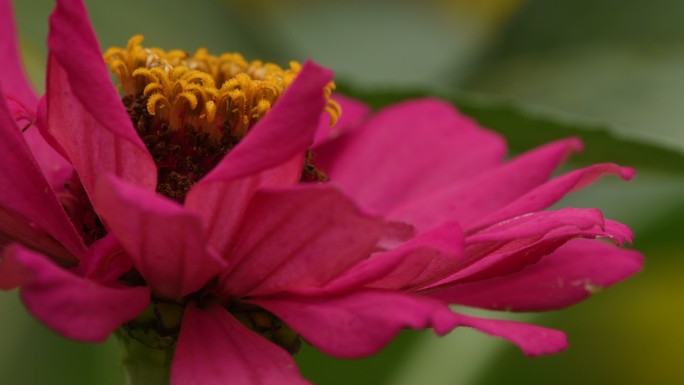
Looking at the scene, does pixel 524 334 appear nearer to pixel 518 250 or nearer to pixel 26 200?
pixel 518 250

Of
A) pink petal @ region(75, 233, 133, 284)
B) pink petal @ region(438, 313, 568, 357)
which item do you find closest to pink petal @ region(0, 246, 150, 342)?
pink petal @ region(75, 233, 133, 284)

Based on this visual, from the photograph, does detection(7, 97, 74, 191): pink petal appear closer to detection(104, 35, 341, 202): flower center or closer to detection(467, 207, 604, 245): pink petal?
detection(104, 35, 341, 202): flower center

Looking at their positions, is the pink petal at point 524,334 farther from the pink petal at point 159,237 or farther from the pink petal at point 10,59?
the pink petal at point 10,59

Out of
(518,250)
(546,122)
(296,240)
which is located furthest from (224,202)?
(546,122)

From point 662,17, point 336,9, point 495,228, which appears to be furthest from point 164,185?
point 336,9

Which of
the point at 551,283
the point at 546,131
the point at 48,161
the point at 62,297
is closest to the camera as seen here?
the point at 62,297

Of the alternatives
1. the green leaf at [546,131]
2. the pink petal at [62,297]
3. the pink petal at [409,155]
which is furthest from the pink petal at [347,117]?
the pink petal at [62,297]

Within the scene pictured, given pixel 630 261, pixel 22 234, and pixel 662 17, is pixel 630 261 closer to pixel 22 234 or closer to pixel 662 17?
pixel 22 234
